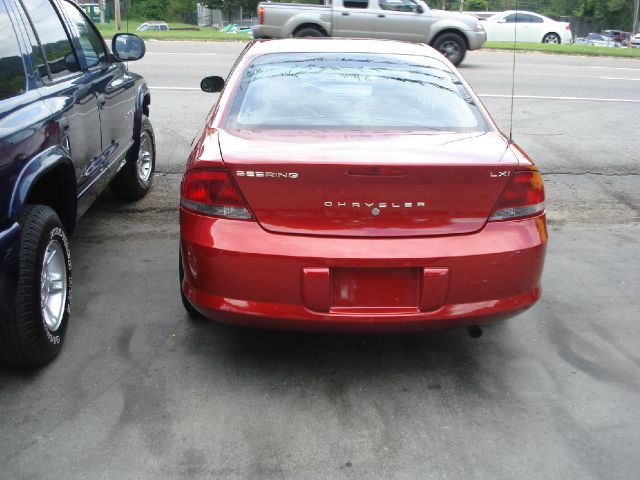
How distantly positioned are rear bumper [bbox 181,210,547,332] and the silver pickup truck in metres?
14.0

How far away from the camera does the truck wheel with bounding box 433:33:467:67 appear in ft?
55.2

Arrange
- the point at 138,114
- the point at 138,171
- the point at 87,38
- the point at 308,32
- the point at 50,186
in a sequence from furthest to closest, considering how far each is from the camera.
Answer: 1. the point at 308,32
2. the point at 138,171
3. the point at 138,114
4. the point at 87,38
5. the point at 50,186

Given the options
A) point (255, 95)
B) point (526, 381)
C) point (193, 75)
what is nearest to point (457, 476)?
point (526, 381)

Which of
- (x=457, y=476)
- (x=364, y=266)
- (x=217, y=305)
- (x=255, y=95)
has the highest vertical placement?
(x=255, y=95)

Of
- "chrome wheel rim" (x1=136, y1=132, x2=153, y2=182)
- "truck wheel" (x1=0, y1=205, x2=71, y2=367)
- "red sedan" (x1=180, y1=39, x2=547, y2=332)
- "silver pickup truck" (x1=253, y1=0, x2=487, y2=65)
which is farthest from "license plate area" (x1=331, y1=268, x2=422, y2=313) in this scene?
"silver pickup truck" (x1=253, y1=0, x2=487, y2=65)

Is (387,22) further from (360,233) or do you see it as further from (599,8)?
(599,8)

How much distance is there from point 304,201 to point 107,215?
3.44 meters

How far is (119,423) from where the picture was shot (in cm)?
317

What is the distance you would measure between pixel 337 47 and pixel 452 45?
13.0 metres

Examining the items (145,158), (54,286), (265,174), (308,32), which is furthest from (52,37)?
(308,32)

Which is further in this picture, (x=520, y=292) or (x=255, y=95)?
(x=255, y=95)

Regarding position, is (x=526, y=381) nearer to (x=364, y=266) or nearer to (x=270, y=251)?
(x=364, y=266)

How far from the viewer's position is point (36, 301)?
3350mm

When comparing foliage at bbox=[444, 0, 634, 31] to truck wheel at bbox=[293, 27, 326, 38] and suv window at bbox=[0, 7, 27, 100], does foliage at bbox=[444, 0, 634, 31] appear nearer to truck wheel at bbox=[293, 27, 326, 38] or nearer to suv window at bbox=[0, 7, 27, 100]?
truck wheel at bbox=[293, 27, 326, 38]
